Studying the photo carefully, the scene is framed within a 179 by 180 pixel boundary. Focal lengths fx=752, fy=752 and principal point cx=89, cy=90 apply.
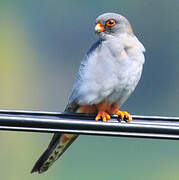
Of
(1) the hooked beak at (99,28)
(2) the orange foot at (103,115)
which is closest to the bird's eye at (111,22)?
(1) the hooked beak at (99,28)

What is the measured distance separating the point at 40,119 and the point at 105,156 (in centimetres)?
1146

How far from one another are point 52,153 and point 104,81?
0.67 m

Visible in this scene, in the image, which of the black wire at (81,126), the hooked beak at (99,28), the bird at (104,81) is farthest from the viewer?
the hooked beak at (99,28)

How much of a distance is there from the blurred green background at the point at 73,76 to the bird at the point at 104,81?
8484 millimetres

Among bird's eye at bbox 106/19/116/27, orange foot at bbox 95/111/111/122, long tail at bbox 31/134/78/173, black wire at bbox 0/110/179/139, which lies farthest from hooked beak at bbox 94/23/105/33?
black wire at bbox 0/110/179/139

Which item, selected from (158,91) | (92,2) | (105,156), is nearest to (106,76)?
(105,156)

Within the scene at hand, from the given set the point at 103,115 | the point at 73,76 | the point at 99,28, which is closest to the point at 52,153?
the point at 103,115

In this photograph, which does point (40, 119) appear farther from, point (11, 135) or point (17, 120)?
point (11, 135)

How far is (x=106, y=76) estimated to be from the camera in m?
5.47

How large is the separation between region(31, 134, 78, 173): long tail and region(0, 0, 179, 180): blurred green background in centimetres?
839

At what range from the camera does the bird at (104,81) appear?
5.48 metres

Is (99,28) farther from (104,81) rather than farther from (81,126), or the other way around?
(81,126)

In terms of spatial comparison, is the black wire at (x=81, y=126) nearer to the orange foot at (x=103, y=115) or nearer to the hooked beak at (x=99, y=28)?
the orange foot at (x=103, y=115)

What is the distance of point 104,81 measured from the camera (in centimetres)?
546
